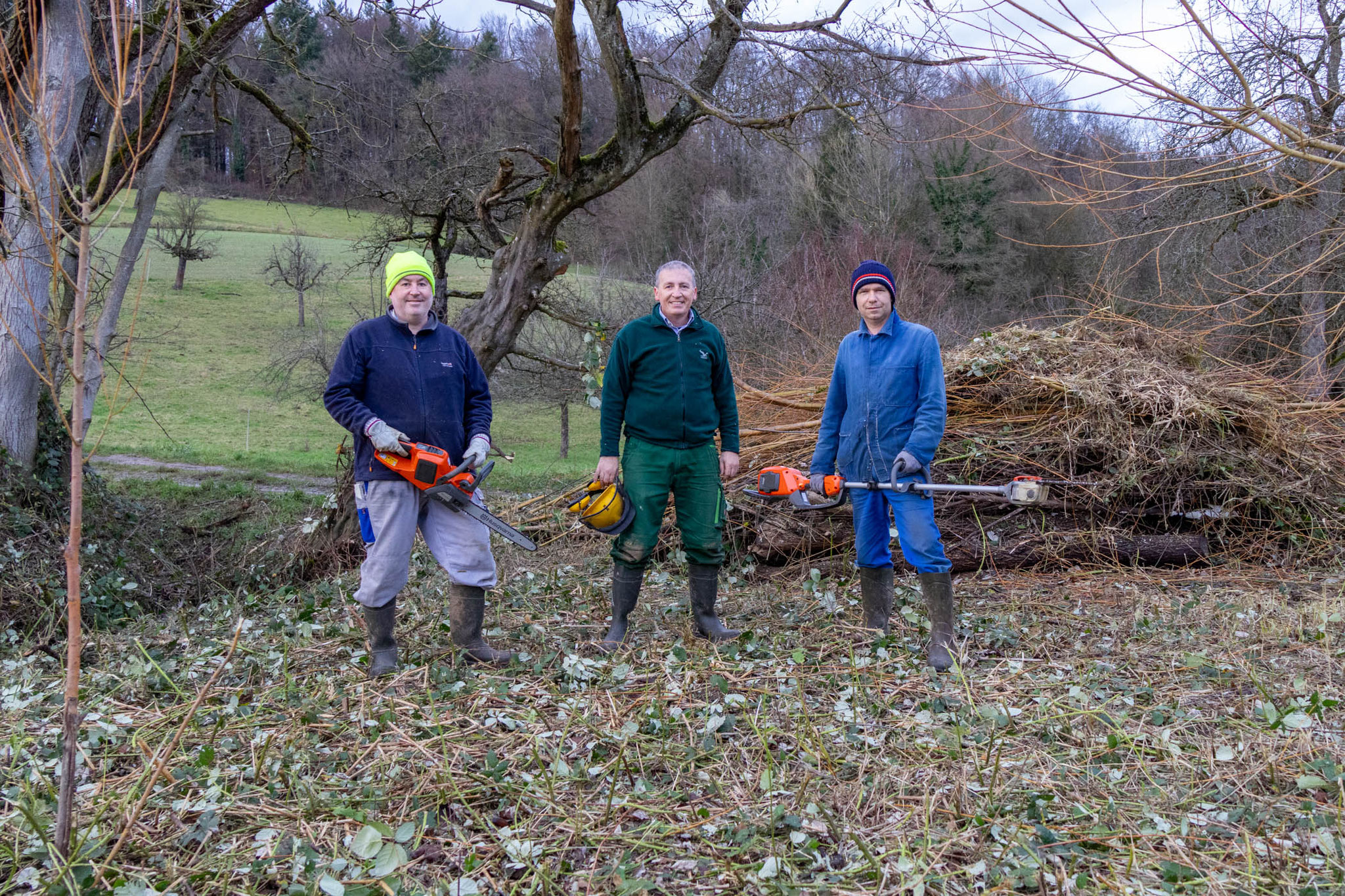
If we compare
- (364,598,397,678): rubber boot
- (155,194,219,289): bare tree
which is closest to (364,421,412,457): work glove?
(364,598,397,678): rubber boot

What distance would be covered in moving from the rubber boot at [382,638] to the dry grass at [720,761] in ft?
0.44

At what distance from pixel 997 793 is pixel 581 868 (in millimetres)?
1344

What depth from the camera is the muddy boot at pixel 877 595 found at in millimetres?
4672

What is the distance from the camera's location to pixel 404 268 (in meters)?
4.05

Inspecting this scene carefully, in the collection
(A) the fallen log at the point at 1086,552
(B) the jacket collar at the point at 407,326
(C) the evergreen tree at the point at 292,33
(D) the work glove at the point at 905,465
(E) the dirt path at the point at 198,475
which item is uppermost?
(C) the evergreen tree at the point at 292,33

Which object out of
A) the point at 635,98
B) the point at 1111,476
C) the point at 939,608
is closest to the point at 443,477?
the point at 939,608

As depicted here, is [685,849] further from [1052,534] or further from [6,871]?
[1052,534]

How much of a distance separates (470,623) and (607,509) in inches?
32.4

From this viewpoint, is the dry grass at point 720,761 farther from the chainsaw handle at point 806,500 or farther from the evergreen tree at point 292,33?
the evergreen tree at point 292,33

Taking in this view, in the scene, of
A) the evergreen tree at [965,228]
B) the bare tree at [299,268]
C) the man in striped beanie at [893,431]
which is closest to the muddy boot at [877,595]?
the man in striped beanie at [893,431]

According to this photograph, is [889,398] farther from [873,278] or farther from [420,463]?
[420,463]

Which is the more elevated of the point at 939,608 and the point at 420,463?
the point at 420,463

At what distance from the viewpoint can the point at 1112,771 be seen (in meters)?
3.13

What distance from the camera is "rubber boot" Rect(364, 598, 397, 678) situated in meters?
4.15
